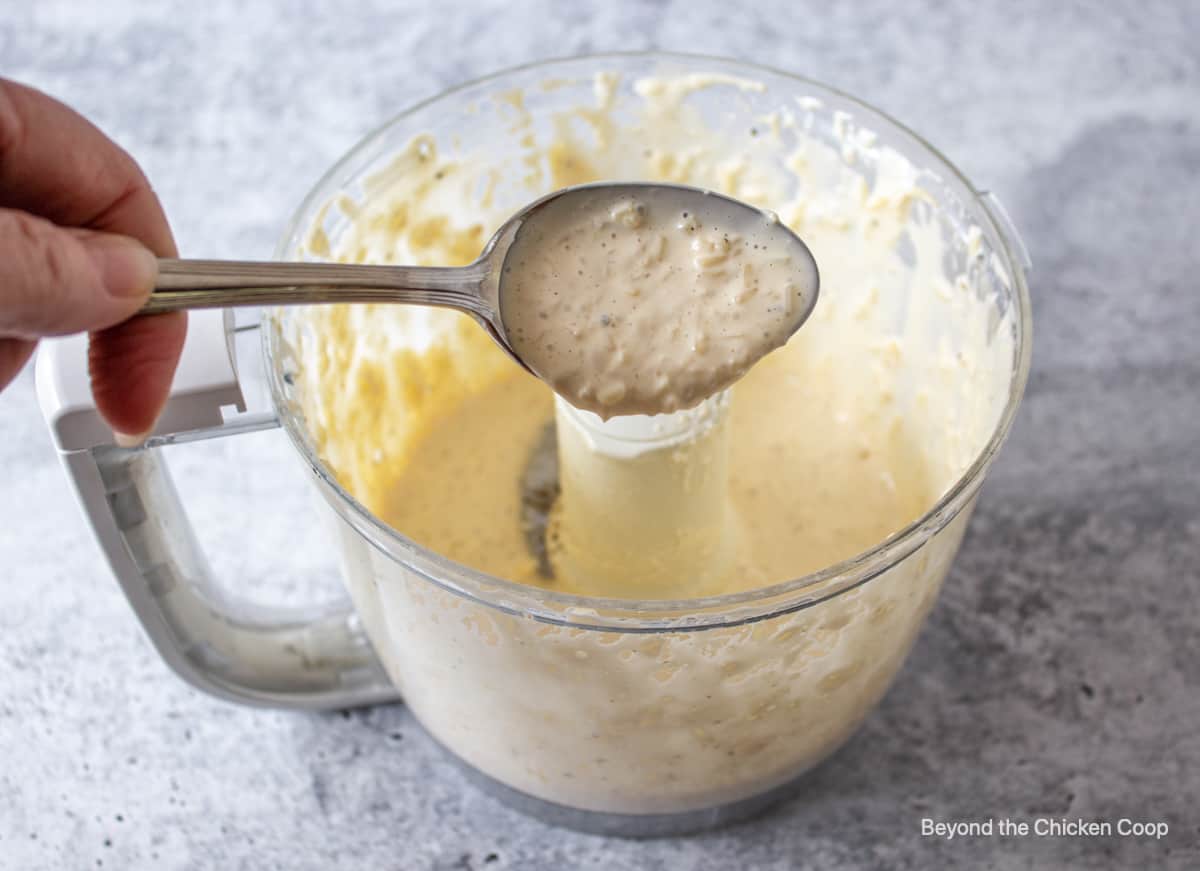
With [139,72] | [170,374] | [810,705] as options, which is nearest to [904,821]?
[810,705]

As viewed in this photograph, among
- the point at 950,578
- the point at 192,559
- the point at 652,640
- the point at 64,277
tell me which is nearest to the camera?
the point at 64,277

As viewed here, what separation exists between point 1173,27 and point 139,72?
112cm

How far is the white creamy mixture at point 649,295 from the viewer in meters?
0.78

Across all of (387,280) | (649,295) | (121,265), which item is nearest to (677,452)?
(649,295)

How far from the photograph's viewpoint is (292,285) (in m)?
0.67

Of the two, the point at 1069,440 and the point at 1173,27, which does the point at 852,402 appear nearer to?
the point at 1069,440

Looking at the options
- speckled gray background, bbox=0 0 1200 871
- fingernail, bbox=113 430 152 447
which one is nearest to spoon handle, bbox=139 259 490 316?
fingernail, bbox=113 430 152 447

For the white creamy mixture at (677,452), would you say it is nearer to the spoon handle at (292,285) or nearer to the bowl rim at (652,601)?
the bowl rim at (652,601)

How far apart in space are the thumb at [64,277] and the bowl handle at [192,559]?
0.12 m

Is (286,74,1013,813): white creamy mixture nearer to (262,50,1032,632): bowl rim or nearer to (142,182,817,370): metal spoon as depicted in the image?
(262,50,1032,632): bowl rim

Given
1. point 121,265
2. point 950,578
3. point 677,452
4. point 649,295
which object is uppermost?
point 121,265

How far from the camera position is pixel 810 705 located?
0.81 m

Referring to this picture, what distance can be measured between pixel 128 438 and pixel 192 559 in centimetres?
15

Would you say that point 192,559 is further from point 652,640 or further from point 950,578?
point 950,578
